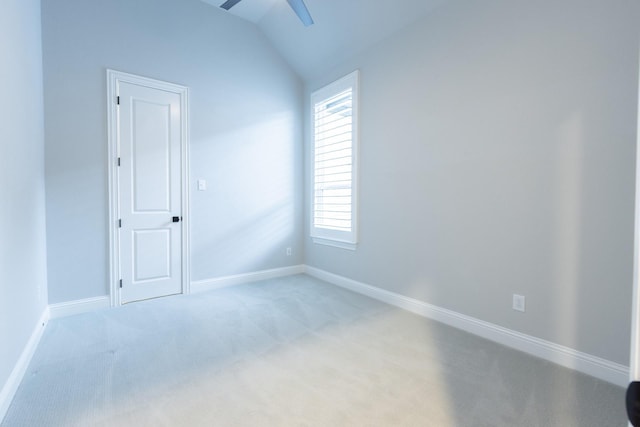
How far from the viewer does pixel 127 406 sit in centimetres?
167

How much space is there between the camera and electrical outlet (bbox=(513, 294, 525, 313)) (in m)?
2.32

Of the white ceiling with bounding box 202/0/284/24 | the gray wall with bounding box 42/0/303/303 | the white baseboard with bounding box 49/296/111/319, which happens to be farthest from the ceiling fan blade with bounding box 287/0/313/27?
the white baseboard with bounding box 49/296/111/319

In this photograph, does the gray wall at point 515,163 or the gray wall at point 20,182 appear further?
the gray wall at point 515,163

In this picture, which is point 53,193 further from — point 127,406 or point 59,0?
point 127,406

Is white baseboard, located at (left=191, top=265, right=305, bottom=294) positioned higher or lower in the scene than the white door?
lower

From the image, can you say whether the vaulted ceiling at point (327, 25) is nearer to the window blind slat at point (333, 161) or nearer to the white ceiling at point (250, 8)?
the white ceiling at point (250, 8)

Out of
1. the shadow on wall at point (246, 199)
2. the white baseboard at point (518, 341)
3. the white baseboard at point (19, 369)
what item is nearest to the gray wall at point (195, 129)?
the shadow on wall at point (246, 199)

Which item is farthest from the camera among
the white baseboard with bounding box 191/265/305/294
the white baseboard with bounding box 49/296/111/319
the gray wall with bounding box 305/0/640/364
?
the white baseboard with bounding box 191/265/305/294

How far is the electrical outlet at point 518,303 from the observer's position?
2.32 metres

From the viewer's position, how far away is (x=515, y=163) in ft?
7.67

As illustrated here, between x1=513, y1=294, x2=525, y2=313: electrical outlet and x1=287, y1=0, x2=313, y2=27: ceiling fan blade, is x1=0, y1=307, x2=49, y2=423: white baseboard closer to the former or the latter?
x1=287, y1=0, x2=313, y2=27: ceiling fan blade

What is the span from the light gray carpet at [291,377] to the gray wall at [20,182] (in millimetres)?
324

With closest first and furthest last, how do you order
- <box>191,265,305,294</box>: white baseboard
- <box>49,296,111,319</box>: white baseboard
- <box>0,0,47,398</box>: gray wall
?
<box>0,0,47,398</box>: gray wall → <box>49,296,111,319</box>: white baseboard → <box>191,265,305,294</box>: white baseboard

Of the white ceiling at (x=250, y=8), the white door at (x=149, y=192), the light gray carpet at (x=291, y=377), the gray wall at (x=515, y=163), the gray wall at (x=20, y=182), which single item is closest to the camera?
the light gray carpet at (x=291, y=377)
